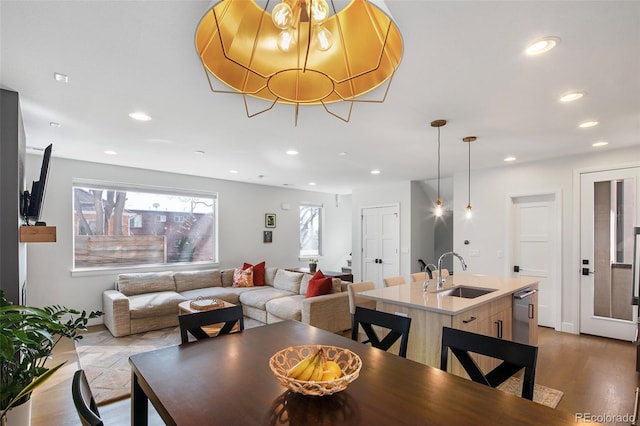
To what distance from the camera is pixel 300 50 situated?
1.19 m

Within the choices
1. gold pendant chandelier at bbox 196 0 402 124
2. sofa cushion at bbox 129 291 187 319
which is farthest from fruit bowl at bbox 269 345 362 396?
sofa cushion at bbox 129 291 187 319

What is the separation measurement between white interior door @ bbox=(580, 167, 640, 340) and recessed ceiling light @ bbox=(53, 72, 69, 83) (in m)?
5.74

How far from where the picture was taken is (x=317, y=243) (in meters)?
8.61

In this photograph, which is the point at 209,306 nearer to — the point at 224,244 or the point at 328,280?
the point at 328,280

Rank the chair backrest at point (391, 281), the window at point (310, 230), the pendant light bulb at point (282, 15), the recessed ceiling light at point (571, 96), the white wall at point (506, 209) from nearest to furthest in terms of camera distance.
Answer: the pendant light bulb at point (282, 15) → the recessed ceiling light at point (571, 96) → the chair backrest at point (391, 281) → the white wall at point (506, 209) → the window at point (310, 230)

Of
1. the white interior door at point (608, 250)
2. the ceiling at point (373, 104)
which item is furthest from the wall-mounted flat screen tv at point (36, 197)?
the white interior door at point (608, 250)

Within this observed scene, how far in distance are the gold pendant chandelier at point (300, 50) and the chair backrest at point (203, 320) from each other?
1380mm

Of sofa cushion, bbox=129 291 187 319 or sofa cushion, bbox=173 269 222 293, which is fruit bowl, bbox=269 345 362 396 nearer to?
sofa cushion, bbox=129 291 187 319

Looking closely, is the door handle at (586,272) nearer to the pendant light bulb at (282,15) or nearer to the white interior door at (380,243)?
the white interior door at (380,243)

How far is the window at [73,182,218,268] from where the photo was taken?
5.02m

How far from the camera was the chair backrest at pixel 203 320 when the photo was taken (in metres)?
1.95

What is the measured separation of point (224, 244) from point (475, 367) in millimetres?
5612

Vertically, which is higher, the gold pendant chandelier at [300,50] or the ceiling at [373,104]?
the ceiling at [373,104]

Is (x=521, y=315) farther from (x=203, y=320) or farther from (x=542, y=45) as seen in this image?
(x=203, y=320)
